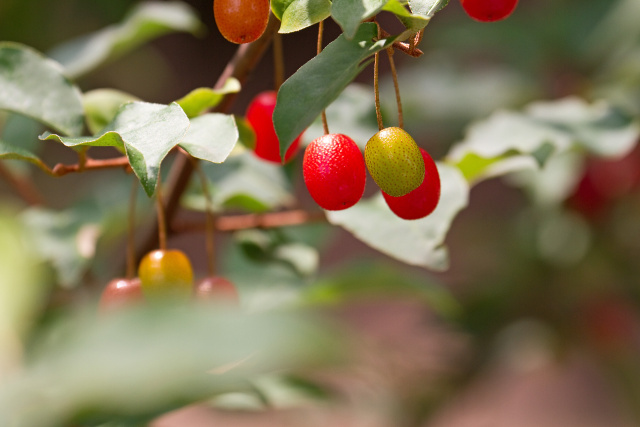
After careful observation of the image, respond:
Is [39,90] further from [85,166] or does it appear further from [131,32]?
[131,32]

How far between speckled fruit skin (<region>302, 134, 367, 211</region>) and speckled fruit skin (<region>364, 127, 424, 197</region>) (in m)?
0.01

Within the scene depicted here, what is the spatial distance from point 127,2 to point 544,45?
→ 43.4 inches

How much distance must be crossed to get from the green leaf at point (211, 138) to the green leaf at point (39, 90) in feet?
0.45

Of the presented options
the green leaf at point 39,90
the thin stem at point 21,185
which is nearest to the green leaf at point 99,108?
the green leaf at point 39,90

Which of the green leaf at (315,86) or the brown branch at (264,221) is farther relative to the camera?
the brown branch at (264,221)

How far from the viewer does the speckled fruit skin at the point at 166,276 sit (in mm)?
460

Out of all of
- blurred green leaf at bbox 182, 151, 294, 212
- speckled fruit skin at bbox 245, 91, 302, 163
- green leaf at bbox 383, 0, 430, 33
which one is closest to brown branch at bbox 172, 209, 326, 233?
blurred green leaf at bbox 182, 151, 294, 212

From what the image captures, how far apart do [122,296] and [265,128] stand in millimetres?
176

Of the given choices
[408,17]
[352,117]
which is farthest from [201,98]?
[352,117]

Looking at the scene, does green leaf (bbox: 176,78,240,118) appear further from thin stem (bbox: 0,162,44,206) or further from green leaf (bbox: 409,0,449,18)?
thin stem (bbox: 0,162,44,206)

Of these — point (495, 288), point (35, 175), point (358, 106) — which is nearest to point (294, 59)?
point (35, 175)

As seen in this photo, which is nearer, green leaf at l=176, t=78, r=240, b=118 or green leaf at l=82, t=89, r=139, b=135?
green leaf at l=176, t=78, r=240, b=118

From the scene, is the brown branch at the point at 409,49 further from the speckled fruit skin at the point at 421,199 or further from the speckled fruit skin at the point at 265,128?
the speckled fruit skin at the point at 265,128

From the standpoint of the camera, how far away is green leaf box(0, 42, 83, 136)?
514 millimetres
